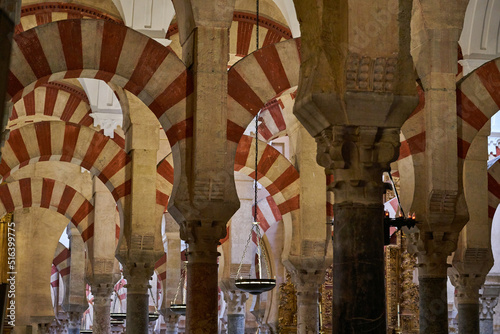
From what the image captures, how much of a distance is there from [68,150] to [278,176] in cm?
272

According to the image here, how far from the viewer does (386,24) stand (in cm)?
538

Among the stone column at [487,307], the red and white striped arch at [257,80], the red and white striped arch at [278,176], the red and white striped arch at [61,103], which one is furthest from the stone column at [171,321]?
the red and white striped arch at [257,80]

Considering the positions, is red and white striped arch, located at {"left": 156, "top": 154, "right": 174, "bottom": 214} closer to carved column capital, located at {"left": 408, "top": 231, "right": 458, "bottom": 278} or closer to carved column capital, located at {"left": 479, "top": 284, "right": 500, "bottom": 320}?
carved column capital, located at {"left": 408, "top": 231, "right": 458, "bottom": 278}

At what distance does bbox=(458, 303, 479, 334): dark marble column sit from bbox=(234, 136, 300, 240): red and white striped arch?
2.32m

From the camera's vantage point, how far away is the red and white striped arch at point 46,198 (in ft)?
43.3

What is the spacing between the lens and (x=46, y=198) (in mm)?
13555

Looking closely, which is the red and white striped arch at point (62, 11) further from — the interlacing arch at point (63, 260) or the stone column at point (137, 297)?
the interlacing arch at point (63, 260)

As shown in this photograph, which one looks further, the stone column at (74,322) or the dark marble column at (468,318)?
the stone column at (74,322)

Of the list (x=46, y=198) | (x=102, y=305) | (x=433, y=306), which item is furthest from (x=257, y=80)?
(x=46, y=198)

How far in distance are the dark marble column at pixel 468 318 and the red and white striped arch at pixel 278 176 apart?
2.32 m

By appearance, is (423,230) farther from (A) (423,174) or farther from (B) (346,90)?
(B) (346,90)

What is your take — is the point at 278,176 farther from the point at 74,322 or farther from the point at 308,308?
the point at 74,322

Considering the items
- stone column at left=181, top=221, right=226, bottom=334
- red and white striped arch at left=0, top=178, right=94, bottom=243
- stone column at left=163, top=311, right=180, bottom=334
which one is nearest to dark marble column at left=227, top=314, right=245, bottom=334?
stone column at left=163, top=311, right=180, bottom=334

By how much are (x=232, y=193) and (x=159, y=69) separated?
132cm
